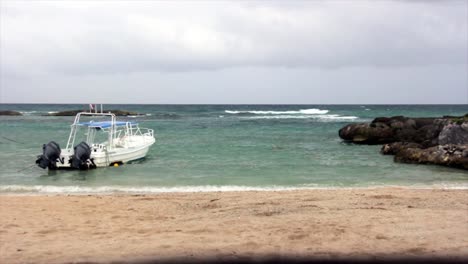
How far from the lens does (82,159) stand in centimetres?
1934

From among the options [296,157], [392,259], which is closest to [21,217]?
[392,259]

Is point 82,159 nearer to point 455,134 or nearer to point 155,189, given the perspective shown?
point 155,189

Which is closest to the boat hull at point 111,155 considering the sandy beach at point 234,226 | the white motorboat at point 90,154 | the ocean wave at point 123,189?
the white motorboat at point 90,154

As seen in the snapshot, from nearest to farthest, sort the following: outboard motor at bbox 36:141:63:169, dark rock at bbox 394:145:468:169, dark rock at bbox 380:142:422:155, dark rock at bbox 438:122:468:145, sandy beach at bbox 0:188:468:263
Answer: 1. sandy beach at bbox 0:188:468:263
2. outboard motor at bbox 36:141:63:169
3. dark rock at bbox 394:145:468:169
4. dark rock at bbox 438:122:468:145
5. dark rock at bbox 380:142:422:155

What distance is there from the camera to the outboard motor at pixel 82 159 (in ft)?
63.1

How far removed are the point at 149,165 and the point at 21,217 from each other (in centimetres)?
1061

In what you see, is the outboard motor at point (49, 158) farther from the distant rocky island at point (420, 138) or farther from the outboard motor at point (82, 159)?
the distant rocky island at point (420, 138)

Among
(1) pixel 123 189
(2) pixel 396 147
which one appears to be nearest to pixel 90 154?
(1) pixel 123 189

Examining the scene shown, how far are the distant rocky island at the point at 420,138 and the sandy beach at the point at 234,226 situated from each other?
753 centimetres

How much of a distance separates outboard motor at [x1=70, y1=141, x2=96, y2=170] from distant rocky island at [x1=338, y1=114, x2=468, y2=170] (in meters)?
13.5

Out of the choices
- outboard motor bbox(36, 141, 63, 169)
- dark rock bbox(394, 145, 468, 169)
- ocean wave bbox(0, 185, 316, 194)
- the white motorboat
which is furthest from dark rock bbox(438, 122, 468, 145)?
outboard motor bbox(36, 141, 63, 169)

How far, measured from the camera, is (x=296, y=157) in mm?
23047

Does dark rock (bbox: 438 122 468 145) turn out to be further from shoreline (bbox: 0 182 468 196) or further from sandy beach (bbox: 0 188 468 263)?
sandy beach (bbox: 0 188 468 263)

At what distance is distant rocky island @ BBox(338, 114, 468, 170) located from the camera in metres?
20.0
